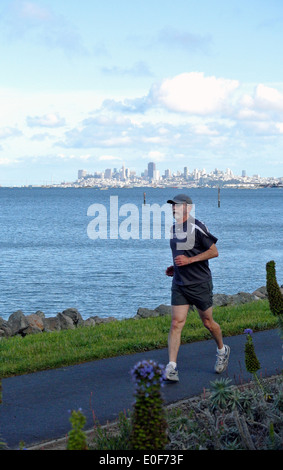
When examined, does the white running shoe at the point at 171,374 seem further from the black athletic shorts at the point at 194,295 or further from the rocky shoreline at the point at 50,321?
the rocky shoreline at the point at 50,321

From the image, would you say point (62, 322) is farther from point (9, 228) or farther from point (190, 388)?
point (9, 228)

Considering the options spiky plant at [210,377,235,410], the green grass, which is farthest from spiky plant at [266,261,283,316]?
the green grass

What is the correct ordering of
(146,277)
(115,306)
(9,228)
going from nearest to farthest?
(115,306) → (146,277) → (9,228)

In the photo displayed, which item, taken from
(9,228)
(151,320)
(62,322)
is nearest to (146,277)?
(62,322)

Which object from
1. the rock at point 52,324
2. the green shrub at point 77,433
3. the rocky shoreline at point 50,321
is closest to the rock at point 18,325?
the rocky shoreline at point 50,321

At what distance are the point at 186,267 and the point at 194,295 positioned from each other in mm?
328

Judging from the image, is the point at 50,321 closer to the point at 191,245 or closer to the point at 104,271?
the point at 191,245

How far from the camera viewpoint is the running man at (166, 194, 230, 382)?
7414mm

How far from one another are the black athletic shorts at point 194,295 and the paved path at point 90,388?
0.87 m

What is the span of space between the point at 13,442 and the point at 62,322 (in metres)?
9.24

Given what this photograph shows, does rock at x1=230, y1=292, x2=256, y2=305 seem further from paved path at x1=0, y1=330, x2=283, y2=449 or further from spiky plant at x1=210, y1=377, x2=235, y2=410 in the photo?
spiky plant at x1=210, y1=377, x2=235, y2=410

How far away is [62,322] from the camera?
1486 cm

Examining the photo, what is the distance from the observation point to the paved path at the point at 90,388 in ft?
20.0

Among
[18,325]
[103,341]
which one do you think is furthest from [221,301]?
[103,341]
